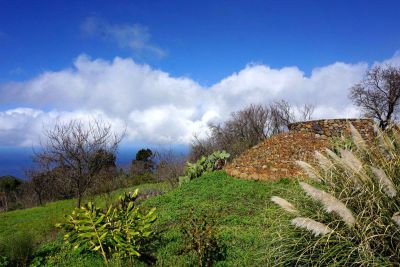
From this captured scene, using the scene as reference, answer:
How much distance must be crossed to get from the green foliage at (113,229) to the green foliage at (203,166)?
9738 mm

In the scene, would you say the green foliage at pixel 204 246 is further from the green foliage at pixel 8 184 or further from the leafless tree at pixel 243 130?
the green foliage at pixel 8 184

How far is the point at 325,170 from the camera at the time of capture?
4598 mm

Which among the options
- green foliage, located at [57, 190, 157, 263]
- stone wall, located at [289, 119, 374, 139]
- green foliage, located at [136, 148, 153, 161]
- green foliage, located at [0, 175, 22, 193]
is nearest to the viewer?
green foliage, located at [57, 190, 157, 263]

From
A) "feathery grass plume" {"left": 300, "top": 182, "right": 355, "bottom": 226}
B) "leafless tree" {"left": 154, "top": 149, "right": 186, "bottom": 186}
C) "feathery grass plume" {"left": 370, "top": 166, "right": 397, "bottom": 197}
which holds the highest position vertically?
"leafless tree" {"left": 154, "top": 149, "right": 186, "bottom": 186}

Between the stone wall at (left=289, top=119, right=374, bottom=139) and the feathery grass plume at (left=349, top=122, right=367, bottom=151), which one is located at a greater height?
the stone wall at (left=289, top=119, right=374, bottom=139)

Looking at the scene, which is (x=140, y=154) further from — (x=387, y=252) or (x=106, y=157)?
(x=387, y=252)

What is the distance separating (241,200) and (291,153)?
4637 mm

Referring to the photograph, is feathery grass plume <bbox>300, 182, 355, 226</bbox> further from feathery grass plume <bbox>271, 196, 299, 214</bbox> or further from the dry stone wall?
the dry stone wall

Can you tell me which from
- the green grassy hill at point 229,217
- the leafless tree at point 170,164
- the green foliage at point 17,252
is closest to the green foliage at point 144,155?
the leafless tree at point 170,164

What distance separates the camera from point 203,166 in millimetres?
17125

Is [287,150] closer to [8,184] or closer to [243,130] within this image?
[243,130]

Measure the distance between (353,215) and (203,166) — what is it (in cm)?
1320

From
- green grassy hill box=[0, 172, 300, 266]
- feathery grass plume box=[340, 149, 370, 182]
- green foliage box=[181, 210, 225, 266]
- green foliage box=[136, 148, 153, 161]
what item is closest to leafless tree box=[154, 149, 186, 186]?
green grassy hill box=[0, 172, 300, 266]

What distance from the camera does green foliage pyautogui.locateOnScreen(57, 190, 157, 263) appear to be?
5969 millimetres
